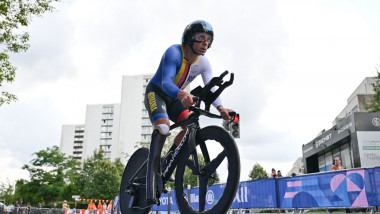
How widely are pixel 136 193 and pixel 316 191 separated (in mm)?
7615

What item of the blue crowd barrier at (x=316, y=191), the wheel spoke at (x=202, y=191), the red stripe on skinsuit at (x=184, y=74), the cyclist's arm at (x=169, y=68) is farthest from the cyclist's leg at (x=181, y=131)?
the blue crowd barrier at (x=316, y=191)

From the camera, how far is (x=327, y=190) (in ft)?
31.9

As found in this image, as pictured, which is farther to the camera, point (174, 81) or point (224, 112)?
point (174, 81)

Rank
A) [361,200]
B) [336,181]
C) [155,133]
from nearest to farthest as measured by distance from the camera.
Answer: [155,133] < [361,200] < [336,181]

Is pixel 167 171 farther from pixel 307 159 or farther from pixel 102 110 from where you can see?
pixel 102 110

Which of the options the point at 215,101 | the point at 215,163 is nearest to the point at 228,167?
the point at 215,163

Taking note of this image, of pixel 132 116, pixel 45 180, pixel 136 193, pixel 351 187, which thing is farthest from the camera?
pixel 132 116

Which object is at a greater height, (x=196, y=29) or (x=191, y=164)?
(x=196, y=29)

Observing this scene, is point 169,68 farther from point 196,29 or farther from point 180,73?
point 196,29

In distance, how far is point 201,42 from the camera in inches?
138

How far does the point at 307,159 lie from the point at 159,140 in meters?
37.6

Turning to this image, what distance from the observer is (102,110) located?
12419 centimetres

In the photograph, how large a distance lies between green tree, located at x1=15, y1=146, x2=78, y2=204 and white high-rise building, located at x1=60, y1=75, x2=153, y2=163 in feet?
65.4

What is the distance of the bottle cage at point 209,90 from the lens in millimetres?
3080
